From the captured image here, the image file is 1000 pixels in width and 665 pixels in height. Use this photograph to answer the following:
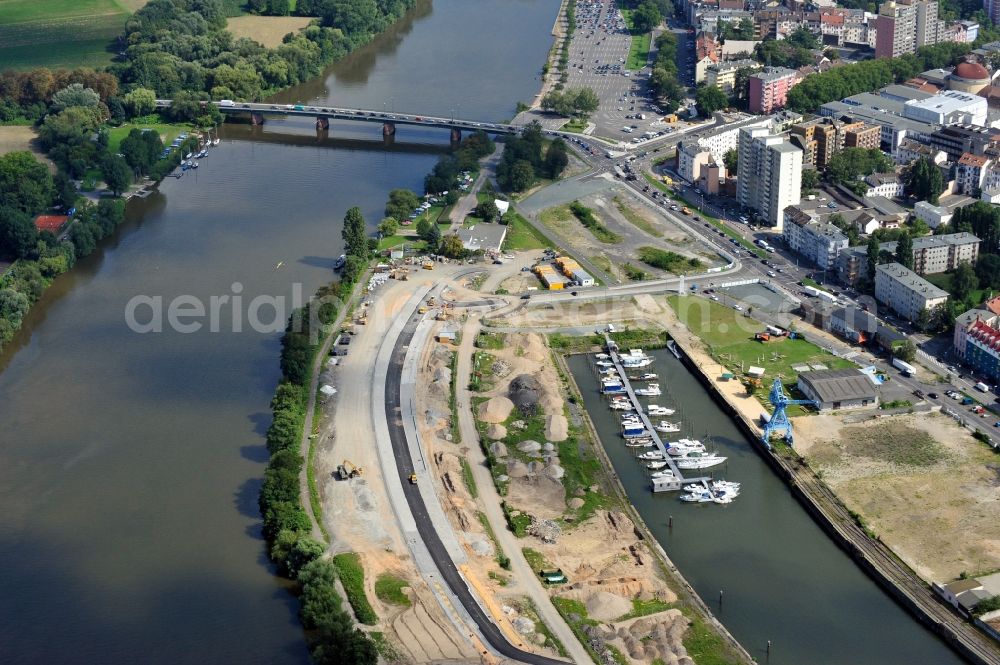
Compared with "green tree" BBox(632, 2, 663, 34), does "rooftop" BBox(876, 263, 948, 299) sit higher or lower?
lower

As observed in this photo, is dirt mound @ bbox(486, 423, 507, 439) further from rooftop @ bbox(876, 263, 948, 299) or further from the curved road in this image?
rooftop @ bbox(876, 263, 948, 299)

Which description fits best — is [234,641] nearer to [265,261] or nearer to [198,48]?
[265,261]

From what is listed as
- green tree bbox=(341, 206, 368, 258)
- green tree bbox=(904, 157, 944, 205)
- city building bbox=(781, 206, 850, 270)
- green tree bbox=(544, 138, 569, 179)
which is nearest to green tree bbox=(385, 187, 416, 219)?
green tree bbox=(341, 206, 368, 258)

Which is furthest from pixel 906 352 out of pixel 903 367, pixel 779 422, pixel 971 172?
pixel 971 172

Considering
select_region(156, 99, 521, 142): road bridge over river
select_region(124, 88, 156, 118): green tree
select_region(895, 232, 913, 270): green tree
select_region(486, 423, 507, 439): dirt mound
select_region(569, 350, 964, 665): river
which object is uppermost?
select_region(124, 88, 156, 118): green tree

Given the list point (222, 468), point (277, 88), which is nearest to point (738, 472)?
point (222, 468)

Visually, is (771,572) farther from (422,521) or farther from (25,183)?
(25,183)
